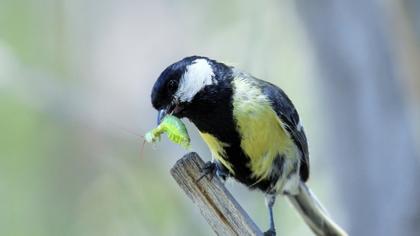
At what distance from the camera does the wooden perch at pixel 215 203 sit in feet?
6.05

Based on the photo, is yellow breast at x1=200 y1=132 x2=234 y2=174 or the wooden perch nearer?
the wooden perch

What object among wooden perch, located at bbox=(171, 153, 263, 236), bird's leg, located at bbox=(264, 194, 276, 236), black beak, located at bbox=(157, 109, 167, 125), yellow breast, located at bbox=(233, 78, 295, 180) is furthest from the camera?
bird's leg, located at bbox=(264, 194, 276, 236)

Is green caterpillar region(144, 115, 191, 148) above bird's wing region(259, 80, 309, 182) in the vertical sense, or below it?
above

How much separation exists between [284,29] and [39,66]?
1618 mm

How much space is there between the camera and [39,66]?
4.70 m

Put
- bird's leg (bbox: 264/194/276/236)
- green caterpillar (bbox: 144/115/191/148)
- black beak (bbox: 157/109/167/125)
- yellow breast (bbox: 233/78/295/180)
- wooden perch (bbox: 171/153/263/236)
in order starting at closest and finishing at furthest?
wooden perch (bbox: 171/153/263/236) → green caterpillar (bbox: 144/115/191/148) → black beak (bbox: 157/109/167/125) → yellow breast (bbox: 233/78/295/180) → bird's leg (bbox: 264/194/276/236)

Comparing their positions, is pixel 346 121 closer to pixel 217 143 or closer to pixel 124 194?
pixel 217 143

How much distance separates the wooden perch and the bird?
1.50 feet

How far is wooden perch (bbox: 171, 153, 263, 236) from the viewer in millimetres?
1844

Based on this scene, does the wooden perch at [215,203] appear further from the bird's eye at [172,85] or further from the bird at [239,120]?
the bird's eye at [172,85]

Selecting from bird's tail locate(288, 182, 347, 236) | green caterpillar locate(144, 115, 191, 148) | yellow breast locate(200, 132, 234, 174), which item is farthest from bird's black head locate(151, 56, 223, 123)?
bird's tail locate(288, 182, 347, 236)

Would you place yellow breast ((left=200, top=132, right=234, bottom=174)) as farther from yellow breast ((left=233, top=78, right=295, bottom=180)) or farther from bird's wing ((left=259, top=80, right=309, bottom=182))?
bird's wing ((left=259, top=80, right=309, bottom=182))

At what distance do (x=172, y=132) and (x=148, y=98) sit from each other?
178 centimetres

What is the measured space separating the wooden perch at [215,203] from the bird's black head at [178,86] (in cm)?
55
